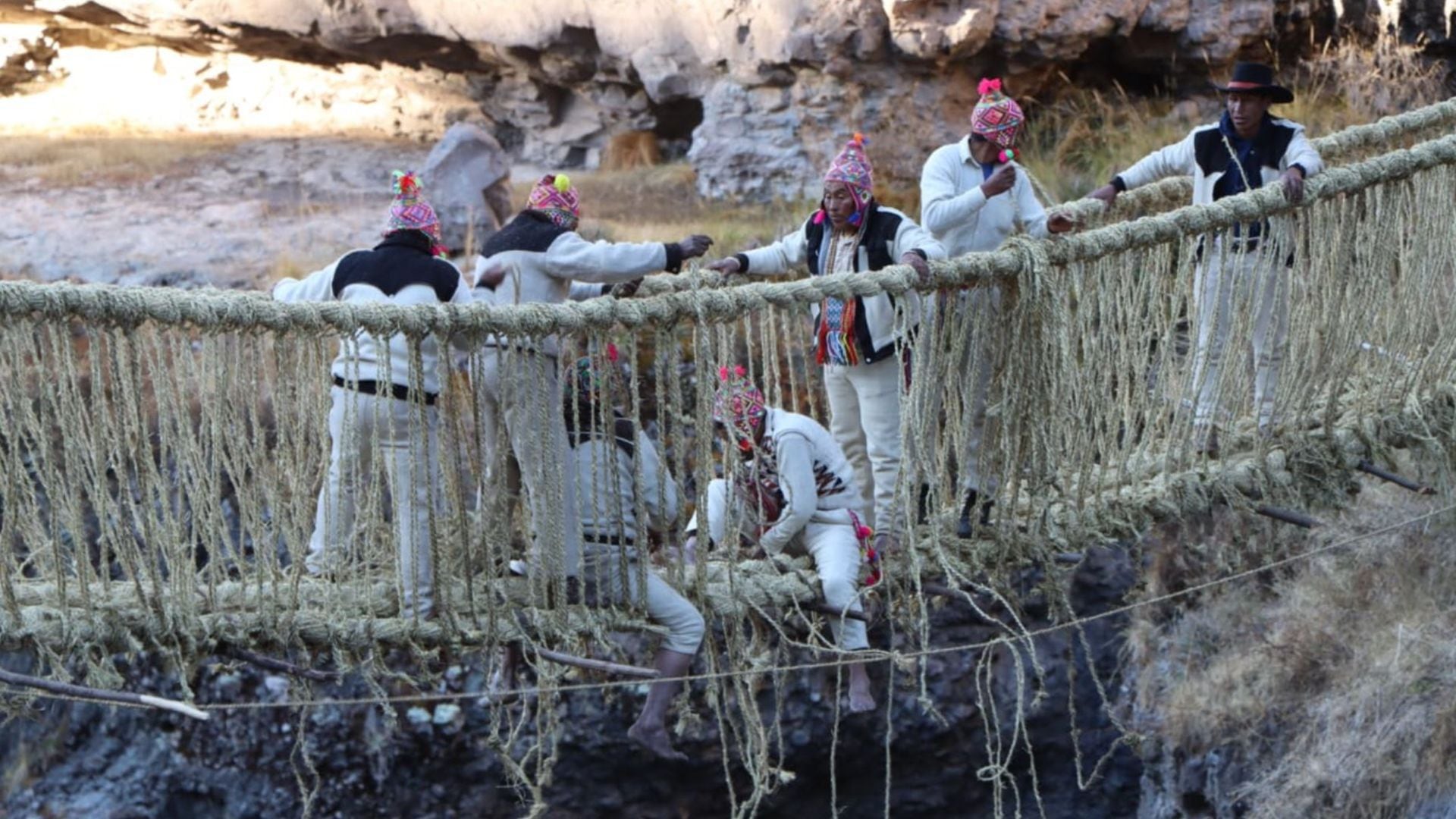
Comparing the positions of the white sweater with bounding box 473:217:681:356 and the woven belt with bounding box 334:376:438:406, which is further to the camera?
the white sweater with bounding box 473:217:681:356

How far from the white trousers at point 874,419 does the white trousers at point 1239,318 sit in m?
0.66

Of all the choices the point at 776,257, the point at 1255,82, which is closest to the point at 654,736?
the point at 776,257

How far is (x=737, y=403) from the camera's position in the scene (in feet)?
11.9

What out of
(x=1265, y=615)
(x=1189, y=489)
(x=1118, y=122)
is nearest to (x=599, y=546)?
(x=1189, y=489)

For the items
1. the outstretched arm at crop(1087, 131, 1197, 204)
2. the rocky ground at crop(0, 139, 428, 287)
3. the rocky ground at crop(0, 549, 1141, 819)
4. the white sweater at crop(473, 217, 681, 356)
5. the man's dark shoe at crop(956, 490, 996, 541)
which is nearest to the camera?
the white sweater at crop(473, 217, 681, 356)

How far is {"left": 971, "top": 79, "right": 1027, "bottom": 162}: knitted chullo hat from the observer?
3.91 meters

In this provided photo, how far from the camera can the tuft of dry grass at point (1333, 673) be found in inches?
231

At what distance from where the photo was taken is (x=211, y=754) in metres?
6.73

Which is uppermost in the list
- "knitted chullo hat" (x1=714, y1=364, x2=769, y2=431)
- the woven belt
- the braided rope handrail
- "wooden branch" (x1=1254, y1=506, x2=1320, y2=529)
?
the braided rope handrail

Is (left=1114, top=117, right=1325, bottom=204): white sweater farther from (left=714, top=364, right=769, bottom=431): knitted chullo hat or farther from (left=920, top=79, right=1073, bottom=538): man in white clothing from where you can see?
(left=714, top=364, right=769, bottom=431): knitted chullo hat

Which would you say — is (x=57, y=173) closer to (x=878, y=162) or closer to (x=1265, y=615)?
(x=878, y=162)

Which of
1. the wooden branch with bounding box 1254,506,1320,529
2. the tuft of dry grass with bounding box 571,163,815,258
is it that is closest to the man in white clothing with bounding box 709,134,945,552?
the wooden branch with bounding box 1254,506,1320,529

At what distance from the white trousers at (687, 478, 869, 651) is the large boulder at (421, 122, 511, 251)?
3.82m

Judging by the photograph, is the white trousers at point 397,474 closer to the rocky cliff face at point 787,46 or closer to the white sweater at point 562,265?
the white sweater at point 562,265
